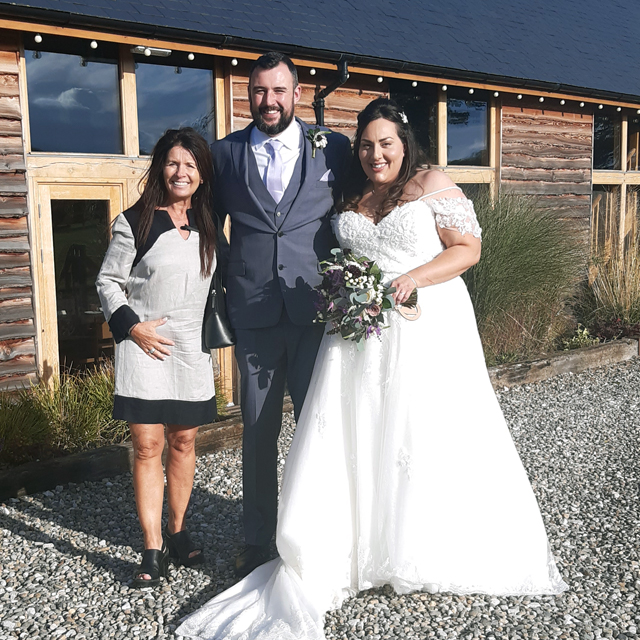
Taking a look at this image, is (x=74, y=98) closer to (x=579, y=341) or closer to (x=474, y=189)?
(x=474, y=189)

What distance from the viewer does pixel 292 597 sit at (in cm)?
272

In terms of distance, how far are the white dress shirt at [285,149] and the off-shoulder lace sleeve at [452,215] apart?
0.67 m

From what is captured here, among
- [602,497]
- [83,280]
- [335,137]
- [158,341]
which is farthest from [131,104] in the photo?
[602,497]

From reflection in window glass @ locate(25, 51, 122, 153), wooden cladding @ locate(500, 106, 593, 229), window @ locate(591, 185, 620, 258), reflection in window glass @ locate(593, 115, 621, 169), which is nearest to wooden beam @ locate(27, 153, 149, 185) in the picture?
reflection in window glass @ locate(25, 51, 122, 153)

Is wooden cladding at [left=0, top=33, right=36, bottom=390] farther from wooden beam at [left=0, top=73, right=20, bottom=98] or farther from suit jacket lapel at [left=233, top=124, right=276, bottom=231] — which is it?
suit jacket lapel at [left=233, top=124, right=276, bottom=231]

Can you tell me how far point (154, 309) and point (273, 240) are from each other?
0.62 meters

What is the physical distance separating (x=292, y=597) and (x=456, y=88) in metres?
7.03

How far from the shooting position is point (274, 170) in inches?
125

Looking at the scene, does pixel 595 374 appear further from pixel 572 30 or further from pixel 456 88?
pixel 572 30

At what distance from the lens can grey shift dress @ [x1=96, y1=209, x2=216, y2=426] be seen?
3.00 metres

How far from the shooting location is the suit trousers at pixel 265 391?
318 centimetres

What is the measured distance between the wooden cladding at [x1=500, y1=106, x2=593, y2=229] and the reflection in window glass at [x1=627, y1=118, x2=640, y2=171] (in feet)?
5.08

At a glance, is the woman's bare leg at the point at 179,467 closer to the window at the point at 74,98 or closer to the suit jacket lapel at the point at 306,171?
the suit jacket lapel at the point at 306,171

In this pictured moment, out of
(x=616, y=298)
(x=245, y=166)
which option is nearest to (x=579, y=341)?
(x=616, y=298)
